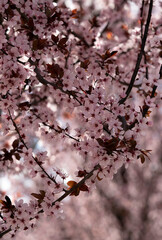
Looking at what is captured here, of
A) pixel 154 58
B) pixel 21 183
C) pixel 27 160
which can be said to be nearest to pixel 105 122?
pixel 27 160

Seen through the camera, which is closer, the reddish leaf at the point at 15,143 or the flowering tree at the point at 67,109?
the flowering tree at the point at 67,109

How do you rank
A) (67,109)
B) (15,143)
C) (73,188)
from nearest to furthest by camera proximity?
(73,188)
(67,109)
(15,143)

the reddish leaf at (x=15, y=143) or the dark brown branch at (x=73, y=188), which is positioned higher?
the reddish leaf at (x=15, y=143)

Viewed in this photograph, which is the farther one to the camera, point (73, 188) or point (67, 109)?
point (67, 109)

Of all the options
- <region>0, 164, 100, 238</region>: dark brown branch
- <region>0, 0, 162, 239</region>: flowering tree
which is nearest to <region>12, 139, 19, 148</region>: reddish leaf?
<region>0, 0, 162, 239</region>: flowering tree

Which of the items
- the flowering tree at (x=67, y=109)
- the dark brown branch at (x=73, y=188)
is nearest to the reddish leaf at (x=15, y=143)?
the flowering tree at (x=67, y=109)

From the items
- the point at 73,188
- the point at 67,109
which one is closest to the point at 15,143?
the point at 67,109

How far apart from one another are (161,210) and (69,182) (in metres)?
9.47

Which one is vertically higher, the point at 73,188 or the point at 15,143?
the point at 15,143

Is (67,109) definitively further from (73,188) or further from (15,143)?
(73,188)

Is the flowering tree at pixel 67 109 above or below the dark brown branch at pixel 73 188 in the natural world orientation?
above

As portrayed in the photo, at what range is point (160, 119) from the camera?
11.1 m

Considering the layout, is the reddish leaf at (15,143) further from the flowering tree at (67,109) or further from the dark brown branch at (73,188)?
the dark brown branch at (73,188)

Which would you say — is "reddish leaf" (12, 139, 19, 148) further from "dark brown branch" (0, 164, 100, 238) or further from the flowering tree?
"dark brown branch" (0, 164, 100, 238)
